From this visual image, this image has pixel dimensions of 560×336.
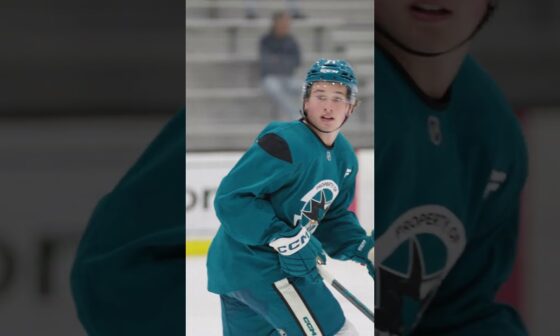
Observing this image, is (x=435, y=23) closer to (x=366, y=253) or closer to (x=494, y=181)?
(x=494, y=181)

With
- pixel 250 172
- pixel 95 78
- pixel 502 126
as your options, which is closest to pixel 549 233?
pixel 502 126

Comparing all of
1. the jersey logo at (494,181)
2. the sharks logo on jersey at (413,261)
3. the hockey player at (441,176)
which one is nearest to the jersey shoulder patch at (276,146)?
the hockey player at (441,176)

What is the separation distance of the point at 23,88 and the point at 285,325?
3.59ft

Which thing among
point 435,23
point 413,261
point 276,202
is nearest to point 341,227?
point 276,202

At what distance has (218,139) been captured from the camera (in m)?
2.16

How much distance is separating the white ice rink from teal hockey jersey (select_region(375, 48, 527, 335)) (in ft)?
0.59

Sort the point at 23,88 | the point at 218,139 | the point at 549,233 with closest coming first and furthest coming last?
the point at 218,139 < the point at 23,88 < the point at 549,233

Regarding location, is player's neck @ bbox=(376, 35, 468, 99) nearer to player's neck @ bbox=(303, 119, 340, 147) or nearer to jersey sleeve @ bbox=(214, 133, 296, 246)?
player's neck @ bbox=(303, 119, 340, 147)

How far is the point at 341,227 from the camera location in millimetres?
2248

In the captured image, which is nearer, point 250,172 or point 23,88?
point 250,172

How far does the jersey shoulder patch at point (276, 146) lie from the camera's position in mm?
2168

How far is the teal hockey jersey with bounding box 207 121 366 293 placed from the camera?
217 cm

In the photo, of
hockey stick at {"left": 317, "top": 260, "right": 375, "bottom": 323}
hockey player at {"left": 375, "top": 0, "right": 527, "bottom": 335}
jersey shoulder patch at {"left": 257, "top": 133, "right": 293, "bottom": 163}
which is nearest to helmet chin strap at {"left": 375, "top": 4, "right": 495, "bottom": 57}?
hockey player at {"left": 375, "top": 0, "right": 527, "bottom": 335}

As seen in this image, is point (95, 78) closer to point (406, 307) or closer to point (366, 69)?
point (366, 69)
